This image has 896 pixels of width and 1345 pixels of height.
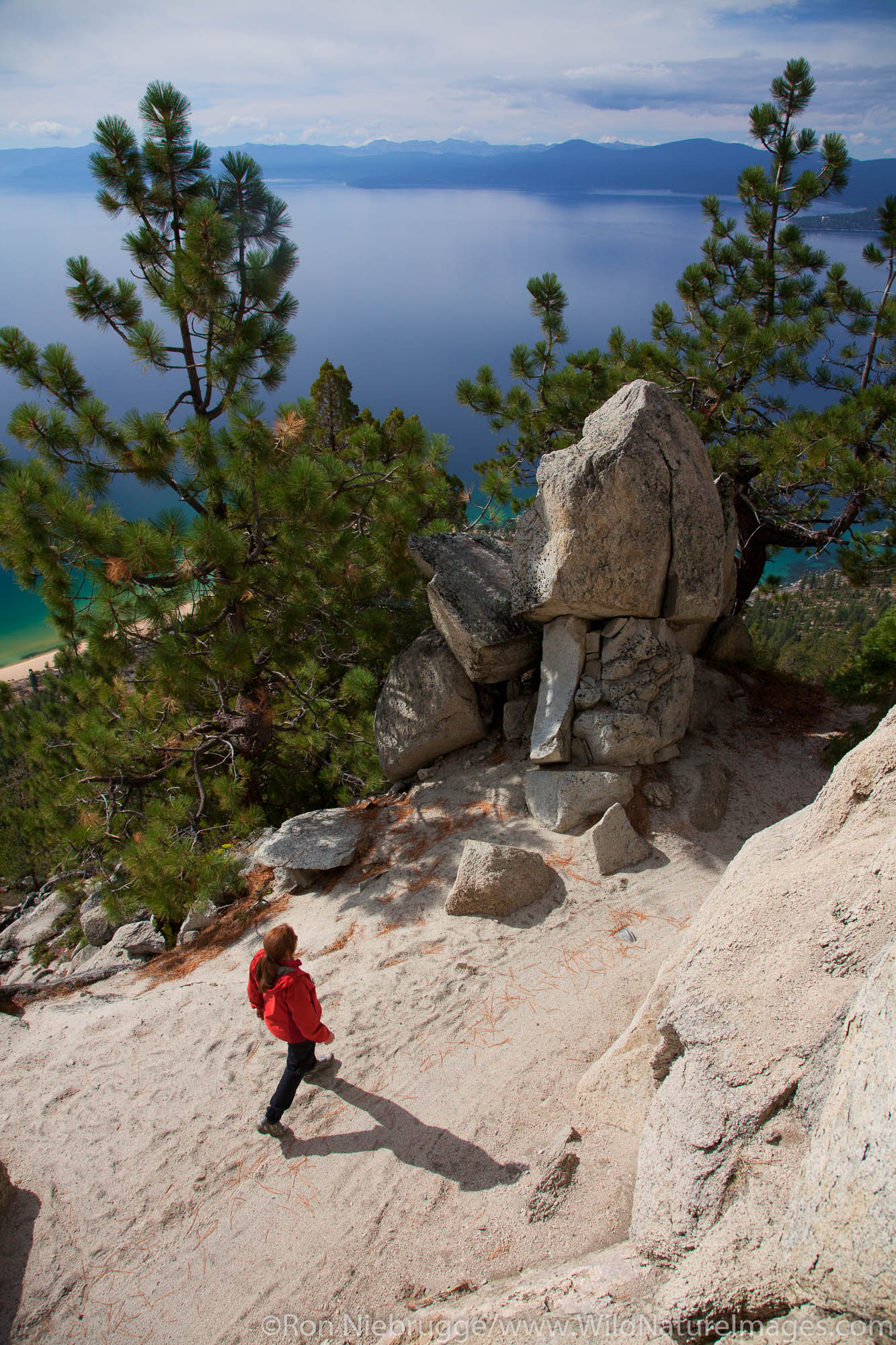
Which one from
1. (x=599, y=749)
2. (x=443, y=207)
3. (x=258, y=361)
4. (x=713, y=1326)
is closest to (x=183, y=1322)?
(x=713, y=1326)

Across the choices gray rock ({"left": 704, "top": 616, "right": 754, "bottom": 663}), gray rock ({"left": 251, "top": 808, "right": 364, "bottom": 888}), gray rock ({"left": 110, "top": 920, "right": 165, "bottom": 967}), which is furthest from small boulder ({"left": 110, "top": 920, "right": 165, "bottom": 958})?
gray rock ({"left": 704, "top": 616, "right": 754, "bottom": 663})

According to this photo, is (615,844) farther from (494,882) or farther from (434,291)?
(434,291)

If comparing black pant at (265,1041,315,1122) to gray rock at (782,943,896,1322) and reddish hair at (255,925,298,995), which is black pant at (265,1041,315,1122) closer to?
reddish hair at (255,925,298,995)

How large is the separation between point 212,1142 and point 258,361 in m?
7.64

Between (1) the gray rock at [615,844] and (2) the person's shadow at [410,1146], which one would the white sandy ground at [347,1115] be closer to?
(2) the person's shadow at [410,1146]

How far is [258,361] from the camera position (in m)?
8.30

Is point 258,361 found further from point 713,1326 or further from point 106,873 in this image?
point 713,1326

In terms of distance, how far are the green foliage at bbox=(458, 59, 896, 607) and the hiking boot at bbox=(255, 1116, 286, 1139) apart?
275 inches

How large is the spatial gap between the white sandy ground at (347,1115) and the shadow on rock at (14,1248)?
1 cm

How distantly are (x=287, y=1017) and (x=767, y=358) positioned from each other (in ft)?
28.4

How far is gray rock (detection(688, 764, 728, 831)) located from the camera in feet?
20.4

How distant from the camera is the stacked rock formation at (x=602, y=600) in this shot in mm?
6250

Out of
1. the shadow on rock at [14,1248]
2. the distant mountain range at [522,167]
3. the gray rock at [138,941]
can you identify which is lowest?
the gray rock at [138,941]

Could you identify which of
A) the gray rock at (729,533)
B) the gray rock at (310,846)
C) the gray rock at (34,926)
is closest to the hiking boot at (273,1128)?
the gray rock at (310,846)
